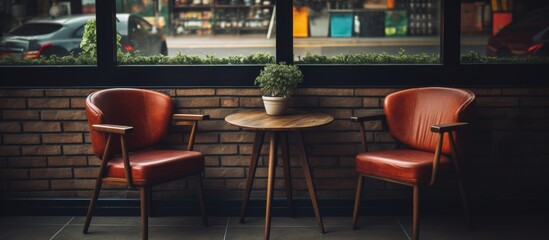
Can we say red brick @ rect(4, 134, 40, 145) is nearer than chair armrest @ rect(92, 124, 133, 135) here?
No

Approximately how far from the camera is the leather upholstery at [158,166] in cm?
372

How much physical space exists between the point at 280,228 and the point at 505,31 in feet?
8.36

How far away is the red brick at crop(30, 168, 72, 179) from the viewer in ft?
14.6

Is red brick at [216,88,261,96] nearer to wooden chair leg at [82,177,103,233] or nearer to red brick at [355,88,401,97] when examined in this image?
red brick at [355,88,401,97]

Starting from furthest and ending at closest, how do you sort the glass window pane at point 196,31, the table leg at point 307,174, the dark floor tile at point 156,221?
the glass window pane at point 196,31 → the dark floor tile at point 156,221 → the table leg at point 307,174

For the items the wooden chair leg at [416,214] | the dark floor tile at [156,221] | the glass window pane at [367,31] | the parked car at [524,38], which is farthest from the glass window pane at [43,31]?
the parked car at [524,38]

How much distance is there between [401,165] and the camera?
12.3 feet

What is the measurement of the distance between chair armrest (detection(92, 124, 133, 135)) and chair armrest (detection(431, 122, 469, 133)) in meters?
1.73

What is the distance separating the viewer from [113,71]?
173 inches

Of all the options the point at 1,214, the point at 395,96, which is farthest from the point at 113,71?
the point at 395,96

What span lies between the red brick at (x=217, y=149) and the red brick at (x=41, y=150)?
0.95m

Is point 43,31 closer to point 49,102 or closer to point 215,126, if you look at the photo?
point 49,102

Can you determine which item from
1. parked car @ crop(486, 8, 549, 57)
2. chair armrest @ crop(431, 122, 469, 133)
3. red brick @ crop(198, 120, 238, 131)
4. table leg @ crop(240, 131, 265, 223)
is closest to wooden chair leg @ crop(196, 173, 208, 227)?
table leg @ crop(240, 131, 265, 223)

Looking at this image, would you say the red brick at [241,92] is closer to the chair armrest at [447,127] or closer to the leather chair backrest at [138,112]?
the leather chair backrest at [138,112]
